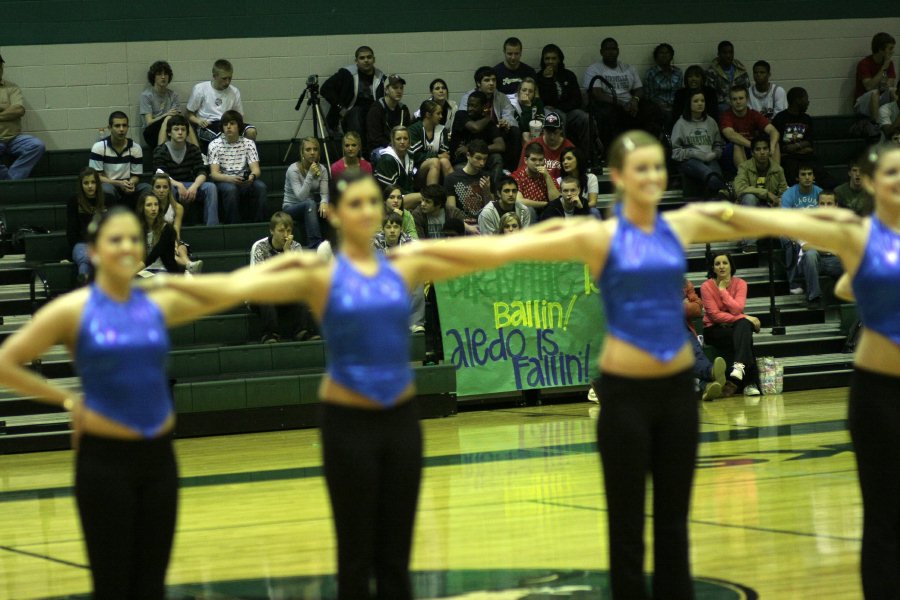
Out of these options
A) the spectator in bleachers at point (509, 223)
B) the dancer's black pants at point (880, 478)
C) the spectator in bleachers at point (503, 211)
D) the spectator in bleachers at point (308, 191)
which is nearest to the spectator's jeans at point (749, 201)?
the spectator in bleachers at point (503, 211)

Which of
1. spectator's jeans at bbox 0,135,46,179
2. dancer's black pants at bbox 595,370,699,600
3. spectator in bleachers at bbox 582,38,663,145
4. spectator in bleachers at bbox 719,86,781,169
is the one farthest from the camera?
spectator in bleachers at bbox 582,38,663,145

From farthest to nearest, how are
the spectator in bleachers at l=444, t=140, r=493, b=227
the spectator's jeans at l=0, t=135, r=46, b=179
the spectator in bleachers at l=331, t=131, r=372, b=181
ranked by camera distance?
the spectator's jeans at l=0, t=135, r=46, b=179
the spectator in bleachers at l=444, t=140, r=493, b=227
the spectator in bleachers at l=331, t=131, r=372, b=181

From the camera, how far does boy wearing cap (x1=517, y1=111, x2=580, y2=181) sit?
→ 559 inches

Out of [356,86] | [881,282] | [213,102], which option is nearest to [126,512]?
[881,282]

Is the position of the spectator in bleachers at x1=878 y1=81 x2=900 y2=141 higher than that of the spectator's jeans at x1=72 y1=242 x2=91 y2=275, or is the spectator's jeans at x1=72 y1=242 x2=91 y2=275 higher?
the spectator in bleachers at x1=878 y1=81 x2=900 y2=141

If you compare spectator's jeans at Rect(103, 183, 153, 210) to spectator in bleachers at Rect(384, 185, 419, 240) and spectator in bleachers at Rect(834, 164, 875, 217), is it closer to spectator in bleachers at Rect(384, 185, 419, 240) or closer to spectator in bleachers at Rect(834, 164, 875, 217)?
spectator in bleachers at Rect(384, 185, 419, 240)

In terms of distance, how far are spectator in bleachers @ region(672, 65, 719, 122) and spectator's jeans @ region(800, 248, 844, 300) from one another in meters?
2.75

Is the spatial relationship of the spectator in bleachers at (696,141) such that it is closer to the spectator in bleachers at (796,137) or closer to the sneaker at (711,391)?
the spectator in bleachers at (796,137)

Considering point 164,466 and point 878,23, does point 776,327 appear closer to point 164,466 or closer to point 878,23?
point 878,23

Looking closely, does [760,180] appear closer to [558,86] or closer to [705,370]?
[558,86]

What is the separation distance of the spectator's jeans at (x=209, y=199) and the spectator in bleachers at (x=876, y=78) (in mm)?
8834

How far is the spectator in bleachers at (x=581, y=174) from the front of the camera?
13602 mm

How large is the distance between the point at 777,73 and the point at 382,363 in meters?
14.6

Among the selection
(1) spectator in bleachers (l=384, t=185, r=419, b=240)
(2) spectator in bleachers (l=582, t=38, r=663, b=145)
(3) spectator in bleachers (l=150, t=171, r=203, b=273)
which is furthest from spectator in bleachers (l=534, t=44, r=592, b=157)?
(3) spectator in bleachers (l=150, t=171, r=203, b=273)
